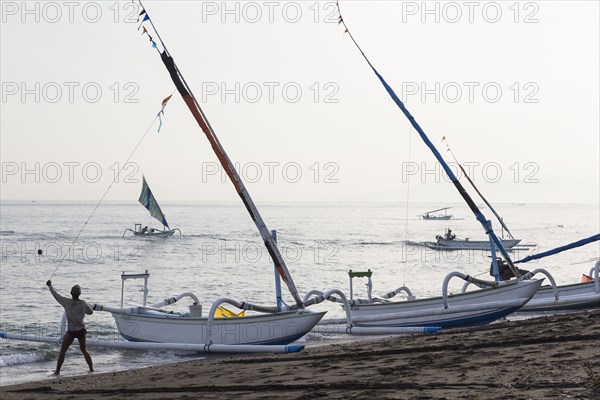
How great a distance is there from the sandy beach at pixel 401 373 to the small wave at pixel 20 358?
4193mm

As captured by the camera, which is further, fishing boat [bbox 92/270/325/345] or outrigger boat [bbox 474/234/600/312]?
outrigger boat [bbox 474/234/600/312]

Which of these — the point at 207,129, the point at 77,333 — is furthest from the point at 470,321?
the point at 77,333

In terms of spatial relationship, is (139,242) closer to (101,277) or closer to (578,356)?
(101,277)

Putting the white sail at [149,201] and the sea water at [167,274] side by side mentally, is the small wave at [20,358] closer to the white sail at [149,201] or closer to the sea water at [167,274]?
the sea water at [167,274]

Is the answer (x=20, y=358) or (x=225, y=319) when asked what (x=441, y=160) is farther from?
(x=20, y=358)

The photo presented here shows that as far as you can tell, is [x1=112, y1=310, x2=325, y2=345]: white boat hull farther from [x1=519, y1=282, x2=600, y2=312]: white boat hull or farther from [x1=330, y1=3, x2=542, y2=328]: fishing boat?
[x1=519, y1=282, x2=600, y2=312]: white boat hull

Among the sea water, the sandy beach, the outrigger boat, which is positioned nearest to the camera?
the sandy beach

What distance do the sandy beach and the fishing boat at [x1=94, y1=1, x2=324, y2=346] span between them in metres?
1.40

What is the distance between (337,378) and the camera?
10.3m

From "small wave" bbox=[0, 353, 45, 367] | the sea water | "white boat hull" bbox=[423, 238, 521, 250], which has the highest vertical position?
"white boat hull" bbox=[423, 238, 521, 250]

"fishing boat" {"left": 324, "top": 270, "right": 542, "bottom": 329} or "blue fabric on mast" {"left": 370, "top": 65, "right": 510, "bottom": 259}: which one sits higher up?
"blue fabric on mast" {"left": 370, "top": 65, "right": 510, "bottom": 259}

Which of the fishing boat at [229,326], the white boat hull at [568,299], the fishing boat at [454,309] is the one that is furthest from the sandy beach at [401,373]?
the white boat hull at [568,299]

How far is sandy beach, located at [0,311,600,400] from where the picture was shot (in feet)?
27.9

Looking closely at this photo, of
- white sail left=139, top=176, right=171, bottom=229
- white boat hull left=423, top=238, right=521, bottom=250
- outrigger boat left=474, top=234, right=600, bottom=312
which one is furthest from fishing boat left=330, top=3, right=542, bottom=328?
white boat hull left=423, top=238, right=521, bottom=250
